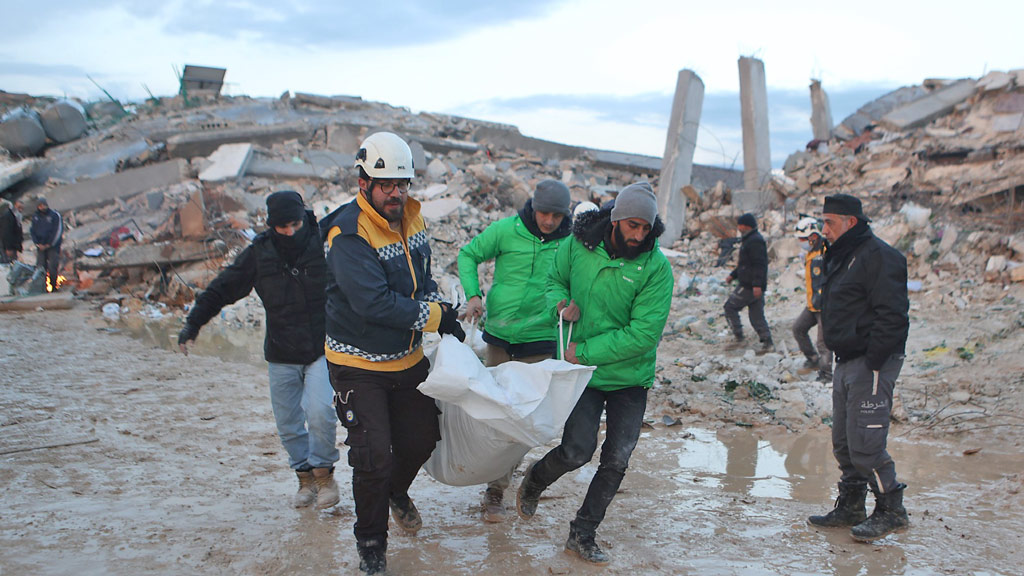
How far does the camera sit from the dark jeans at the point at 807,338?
7402mm

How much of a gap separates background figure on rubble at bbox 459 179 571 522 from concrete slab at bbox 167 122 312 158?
15.8m

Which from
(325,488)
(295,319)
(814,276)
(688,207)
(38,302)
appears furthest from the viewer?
(688,207)

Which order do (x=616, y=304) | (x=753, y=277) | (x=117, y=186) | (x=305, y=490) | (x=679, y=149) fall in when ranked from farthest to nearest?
(x=117, y=186)
(x=679, y=149)
(x=753, y=277)
(x=305, y=490)
(x=616, y=304)

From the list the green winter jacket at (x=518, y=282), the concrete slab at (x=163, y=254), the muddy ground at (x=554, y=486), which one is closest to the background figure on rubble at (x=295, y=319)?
the muddy ground at (x=554, y=486)

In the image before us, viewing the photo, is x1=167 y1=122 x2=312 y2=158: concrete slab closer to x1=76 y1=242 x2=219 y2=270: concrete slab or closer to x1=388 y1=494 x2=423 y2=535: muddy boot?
x1=76 y1=242 x2=219 y2=270: concrete slab

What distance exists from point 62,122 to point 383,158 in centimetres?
2418

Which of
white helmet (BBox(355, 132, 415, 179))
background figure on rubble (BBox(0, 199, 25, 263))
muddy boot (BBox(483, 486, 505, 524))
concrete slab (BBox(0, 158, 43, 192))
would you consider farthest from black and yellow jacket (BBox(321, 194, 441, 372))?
concrete slab (BBox(0, 158, 43, 192))

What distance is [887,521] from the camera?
3.84 m

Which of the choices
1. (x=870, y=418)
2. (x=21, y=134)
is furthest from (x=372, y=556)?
(x=21, y=134)

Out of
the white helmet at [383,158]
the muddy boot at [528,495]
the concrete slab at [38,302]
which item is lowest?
the concrete slab at [38,302]

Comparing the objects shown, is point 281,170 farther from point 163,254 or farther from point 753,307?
point 753,307

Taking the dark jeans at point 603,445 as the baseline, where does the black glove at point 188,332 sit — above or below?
above

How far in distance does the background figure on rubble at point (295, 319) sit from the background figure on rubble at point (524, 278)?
87 cm

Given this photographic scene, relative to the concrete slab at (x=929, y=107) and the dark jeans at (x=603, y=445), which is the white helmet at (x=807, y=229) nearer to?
the dark jeans at (x=603, y=445)
